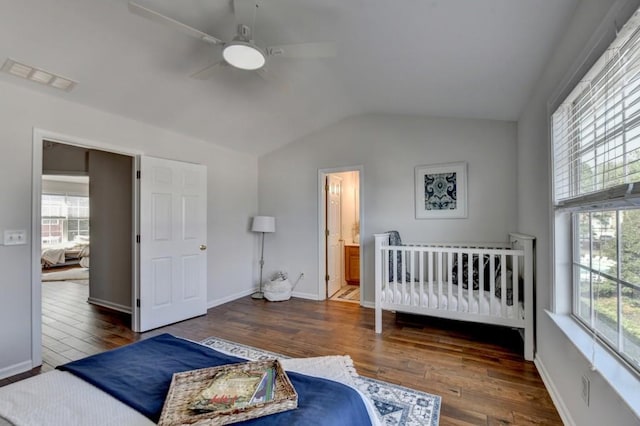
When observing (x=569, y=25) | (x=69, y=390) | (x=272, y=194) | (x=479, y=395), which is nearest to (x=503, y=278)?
(x=479, y=395)

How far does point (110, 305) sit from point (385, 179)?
14.1ft

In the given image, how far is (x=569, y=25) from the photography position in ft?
5.77

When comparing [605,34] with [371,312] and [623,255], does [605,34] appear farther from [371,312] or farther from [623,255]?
[371,312]

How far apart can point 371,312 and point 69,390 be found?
3.39 meters

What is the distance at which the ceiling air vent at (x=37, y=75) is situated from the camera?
7.48 ft

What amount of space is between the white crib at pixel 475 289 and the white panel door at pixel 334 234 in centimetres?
135

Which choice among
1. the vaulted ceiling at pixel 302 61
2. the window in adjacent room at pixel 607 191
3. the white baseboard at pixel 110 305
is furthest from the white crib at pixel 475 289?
the white baseboard at pixel 110 305

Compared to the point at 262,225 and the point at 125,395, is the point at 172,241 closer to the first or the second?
the point at 262,225

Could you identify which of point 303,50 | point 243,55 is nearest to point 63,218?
point 243,55

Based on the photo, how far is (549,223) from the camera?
6.91 ft

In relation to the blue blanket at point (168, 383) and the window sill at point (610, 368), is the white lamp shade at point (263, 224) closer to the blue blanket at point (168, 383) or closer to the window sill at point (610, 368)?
the blue blanket at point (168, 383)

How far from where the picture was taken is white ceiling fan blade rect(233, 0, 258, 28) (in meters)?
1.97

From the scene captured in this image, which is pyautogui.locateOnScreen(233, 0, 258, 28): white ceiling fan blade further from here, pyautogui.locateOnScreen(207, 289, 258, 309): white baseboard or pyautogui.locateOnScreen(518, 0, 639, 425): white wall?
pyautogui.locateOnScreen(207, 289, 258, 309): white baseboard

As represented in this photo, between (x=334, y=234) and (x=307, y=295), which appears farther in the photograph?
(x=334, y=234)
